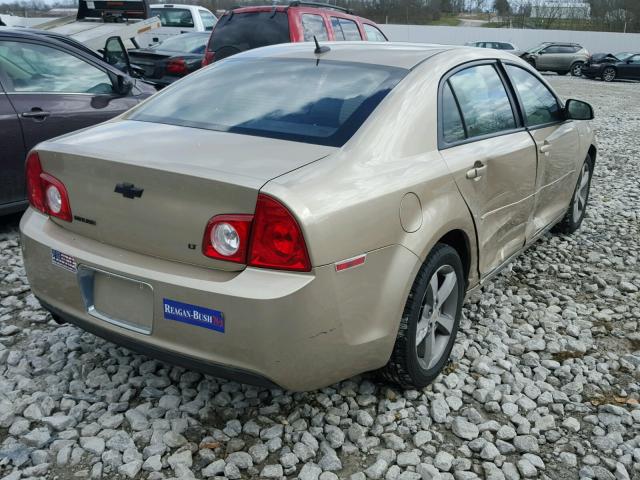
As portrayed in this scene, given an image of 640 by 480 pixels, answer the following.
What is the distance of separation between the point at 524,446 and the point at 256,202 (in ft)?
4.95

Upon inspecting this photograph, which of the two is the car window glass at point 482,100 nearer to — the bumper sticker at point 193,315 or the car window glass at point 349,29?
the bumper sticker at point 193,315

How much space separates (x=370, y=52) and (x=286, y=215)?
4.75ft

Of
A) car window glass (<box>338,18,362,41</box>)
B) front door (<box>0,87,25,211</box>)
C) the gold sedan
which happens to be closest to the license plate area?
the gold sedan

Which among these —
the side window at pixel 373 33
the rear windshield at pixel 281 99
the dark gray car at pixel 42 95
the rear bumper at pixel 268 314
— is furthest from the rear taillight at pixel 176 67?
the rear bumper at pixel 268 314

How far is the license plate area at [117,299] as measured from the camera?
2389 mm

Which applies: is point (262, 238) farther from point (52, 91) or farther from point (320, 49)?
point (52, 91)

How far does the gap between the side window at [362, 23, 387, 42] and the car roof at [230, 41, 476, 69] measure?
659 cm

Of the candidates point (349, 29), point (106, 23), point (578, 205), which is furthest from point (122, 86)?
point (106, 23)

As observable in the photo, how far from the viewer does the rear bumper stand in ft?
7.18

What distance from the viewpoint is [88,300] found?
101 inches

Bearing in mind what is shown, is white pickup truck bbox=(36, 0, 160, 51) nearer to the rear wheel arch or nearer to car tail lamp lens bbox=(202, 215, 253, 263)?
the rear wheel arch

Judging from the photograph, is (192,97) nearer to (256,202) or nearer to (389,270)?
(256,202)

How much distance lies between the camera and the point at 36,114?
15.4ft

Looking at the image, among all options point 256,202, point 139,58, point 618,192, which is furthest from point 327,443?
point 139,58
